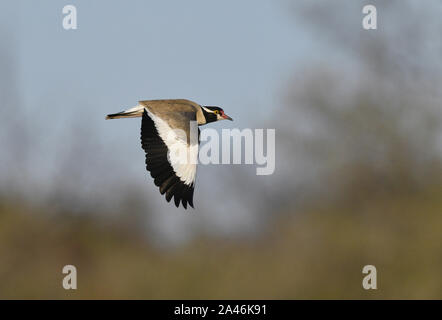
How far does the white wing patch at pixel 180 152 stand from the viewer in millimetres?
10281

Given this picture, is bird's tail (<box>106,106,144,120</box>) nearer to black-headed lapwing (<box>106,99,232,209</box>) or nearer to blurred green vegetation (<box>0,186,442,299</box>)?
black-headed lapwing (<box>106,99,232,209</box>)

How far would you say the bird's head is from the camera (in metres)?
11.8

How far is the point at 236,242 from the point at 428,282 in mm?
3150

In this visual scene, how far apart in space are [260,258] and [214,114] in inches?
226

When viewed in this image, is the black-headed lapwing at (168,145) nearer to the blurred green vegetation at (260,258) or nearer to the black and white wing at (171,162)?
the black and white wing at (171,162)

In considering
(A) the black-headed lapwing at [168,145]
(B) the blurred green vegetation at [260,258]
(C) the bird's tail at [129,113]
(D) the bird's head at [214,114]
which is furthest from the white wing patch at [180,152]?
(B) the blurred green vegetation at [260,258]

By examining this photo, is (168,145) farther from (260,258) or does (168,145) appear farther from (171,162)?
(260,258)

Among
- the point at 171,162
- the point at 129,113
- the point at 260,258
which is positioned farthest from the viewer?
the point at 260,258

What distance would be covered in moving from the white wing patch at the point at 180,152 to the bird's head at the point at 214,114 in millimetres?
1280

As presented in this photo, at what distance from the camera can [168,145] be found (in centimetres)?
1041

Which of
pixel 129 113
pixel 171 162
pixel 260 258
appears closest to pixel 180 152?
pixel 171 162

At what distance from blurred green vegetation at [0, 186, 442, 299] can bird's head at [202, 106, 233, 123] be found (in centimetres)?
447
